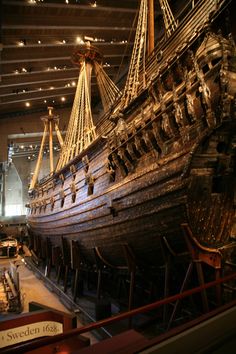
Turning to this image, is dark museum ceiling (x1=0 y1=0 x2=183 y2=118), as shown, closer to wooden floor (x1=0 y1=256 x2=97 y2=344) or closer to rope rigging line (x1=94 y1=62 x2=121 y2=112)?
rope rigging line (x1=94 y1=62 x2=121 y2=112)

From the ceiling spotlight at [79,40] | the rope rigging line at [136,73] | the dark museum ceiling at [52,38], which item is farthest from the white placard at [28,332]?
the ceiling spotlight at [79,40]

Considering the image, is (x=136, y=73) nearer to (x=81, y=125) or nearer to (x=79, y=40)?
(x=81, y=125)

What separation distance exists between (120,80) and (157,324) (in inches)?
486

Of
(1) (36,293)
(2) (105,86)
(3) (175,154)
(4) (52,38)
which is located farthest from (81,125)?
(3) (175,154)

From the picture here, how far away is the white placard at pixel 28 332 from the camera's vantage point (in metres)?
2.83

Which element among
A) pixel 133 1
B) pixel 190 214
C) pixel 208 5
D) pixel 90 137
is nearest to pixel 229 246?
pixel 190 214

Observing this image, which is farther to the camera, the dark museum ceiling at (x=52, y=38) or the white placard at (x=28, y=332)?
the dark museum ceiling at (x=52, y=38)

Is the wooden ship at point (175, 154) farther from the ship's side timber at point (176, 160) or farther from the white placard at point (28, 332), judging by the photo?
the white placard at point (28, 332)

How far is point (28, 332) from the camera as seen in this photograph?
2.96m

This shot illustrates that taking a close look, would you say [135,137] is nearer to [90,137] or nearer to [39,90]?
[90,137]

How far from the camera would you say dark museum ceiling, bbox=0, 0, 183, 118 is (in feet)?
29.6

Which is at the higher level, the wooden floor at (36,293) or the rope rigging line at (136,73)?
the rope rigging line at (136,73)

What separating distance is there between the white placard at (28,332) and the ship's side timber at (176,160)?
4.08ft

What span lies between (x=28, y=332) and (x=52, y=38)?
1029cm
